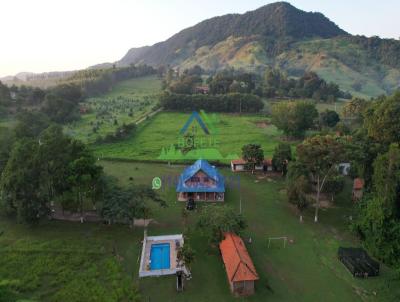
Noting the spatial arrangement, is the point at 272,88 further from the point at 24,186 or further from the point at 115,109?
the point at 24,186

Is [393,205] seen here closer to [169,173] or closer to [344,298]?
[344,298]

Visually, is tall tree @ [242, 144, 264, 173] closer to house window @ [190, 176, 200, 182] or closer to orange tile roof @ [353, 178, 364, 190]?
house window @ [190, 176, 200, 182]

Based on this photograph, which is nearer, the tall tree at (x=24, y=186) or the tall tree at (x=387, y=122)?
the tall tree at (x=24, y=186)

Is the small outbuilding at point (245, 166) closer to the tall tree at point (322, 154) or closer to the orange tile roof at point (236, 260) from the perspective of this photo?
the tall tree at point (322, 154)

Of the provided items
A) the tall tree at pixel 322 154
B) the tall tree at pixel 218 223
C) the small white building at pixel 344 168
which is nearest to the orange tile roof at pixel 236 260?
the tall tree at pixel 218 223

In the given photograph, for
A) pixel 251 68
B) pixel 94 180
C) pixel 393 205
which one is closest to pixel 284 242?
pixel 393 205
